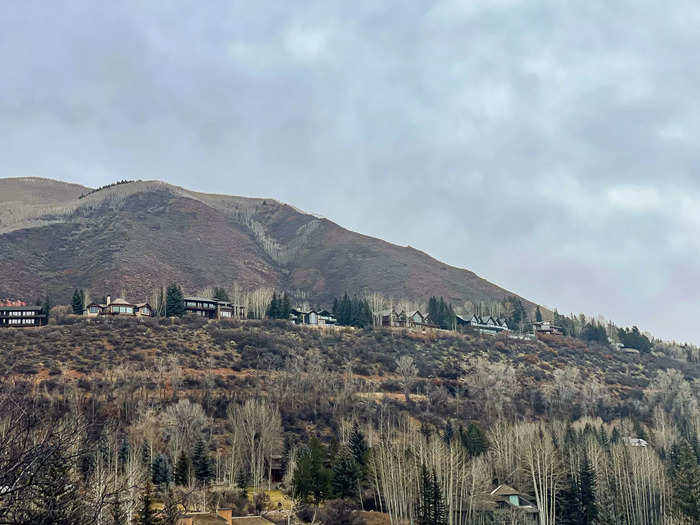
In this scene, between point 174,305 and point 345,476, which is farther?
point 174,305

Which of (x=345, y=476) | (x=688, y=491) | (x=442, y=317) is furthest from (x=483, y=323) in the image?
(x=688, y=491)

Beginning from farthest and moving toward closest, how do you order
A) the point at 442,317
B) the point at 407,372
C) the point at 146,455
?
1. the point at 442,317
2. the point at 407,372
3. the point at 146,455

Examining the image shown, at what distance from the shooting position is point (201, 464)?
5138 centimetres

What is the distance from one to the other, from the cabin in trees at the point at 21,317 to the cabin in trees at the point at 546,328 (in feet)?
289

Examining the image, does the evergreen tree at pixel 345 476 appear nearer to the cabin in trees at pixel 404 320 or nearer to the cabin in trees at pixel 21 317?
the cabin in trees at pixel 21 317

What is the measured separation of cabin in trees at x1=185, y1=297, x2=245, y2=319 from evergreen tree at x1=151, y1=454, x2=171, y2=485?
6054 cm

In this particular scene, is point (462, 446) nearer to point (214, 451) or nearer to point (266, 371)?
point (214, 451)

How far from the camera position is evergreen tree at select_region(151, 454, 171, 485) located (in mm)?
50594

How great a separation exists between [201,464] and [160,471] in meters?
3.16

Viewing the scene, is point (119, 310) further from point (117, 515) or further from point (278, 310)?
point (117, 515)

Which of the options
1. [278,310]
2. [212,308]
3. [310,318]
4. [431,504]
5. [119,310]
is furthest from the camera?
[310,318]

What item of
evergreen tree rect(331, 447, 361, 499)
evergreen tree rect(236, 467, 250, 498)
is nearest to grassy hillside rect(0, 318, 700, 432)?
evergreen tree rect(236, 467, 250, 498)

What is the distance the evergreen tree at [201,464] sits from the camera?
50.9 meters

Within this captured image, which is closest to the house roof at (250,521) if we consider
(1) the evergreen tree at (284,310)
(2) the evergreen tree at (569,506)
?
(2) the evergreen tree at (569,506)
